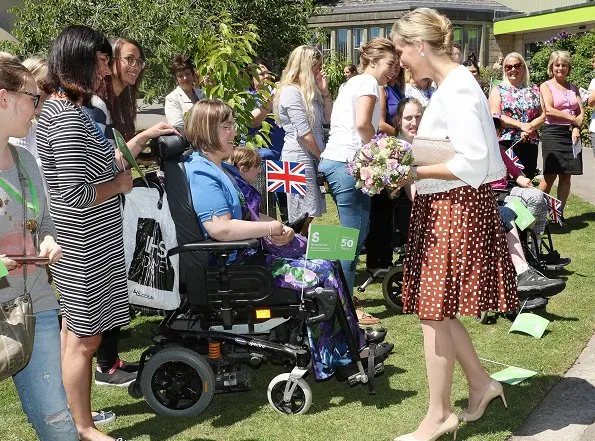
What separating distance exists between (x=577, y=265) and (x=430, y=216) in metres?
4.18

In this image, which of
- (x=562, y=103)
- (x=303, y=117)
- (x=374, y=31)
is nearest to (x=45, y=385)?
(x=303, y=117)

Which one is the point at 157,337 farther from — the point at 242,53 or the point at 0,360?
the point at 242,53

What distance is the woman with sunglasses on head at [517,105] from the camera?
8742 mm

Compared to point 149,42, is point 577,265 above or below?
below

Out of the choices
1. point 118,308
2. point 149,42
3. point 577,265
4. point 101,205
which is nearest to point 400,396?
point 118,308

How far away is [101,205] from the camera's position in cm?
397

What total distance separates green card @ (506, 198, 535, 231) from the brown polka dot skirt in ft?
7.42

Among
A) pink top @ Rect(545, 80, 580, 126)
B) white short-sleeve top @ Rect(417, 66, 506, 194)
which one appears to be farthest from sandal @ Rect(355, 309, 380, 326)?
pink top @ Rect(545, 80, 580, 126)

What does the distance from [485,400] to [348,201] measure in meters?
1.94

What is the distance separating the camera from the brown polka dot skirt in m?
3.99

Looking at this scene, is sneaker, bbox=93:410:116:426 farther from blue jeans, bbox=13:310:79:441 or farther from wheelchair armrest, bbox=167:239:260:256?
blue jeans, bbox=13:310:79:441

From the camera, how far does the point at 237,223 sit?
4398mm

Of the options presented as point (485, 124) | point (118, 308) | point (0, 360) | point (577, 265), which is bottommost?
point (577, 265)

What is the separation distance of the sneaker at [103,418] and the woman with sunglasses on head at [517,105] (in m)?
5.51
